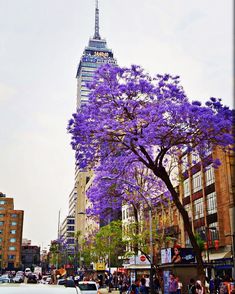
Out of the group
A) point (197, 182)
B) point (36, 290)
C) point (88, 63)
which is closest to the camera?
point (36, 290)

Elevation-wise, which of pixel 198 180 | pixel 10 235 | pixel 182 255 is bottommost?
pixel 182 255

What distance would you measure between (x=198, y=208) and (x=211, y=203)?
4.03 meters

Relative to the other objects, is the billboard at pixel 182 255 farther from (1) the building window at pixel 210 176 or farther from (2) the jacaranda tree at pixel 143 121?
(1) the building window at pixel 210 176

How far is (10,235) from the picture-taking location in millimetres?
118750

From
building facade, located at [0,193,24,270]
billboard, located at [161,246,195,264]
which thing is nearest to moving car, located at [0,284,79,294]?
billboard, located at [161,246,195,264]

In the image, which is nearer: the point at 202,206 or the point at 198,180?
the point at 202,206

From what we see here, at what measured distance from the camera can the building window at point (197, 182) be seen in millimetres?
46925

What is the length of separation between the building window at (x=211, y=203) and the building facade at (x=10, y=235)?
275 feet

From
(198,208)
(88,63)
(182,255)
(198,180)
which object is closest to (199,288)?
(182,255)

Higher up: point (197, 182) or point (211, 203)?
point (197, 182)

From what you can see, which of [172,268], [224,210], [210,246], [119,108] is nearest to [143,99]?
[119,108]

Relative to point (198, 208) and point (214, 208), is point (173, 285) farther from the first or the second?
point (198, 208)

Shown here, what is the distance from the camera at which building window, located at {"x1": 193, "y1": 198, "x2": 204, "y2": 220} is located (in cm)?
4628

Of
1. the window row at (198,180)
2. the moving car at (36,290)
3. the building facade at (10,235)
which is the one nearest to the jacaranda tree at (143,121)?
the moving car at (36,290)
